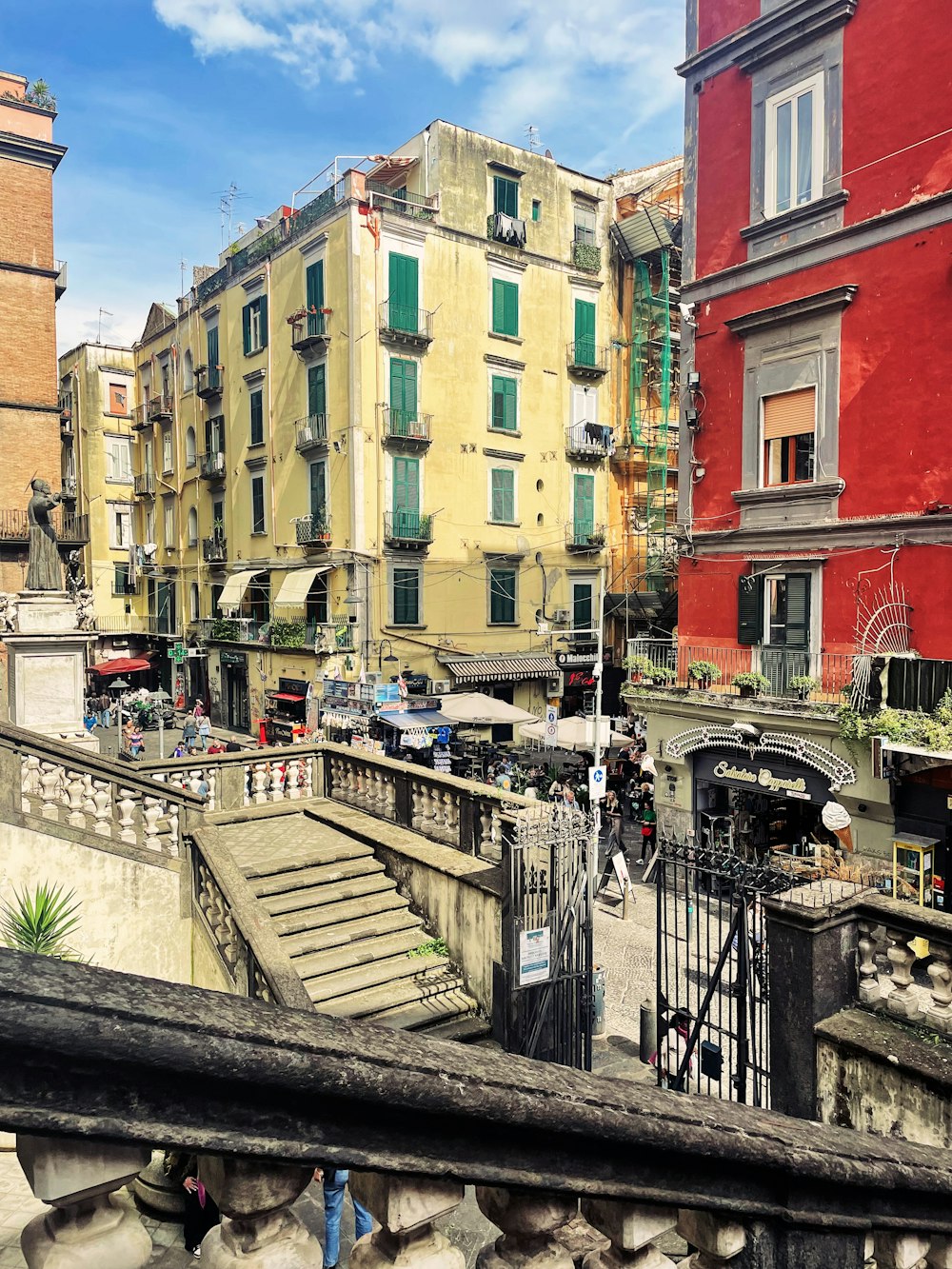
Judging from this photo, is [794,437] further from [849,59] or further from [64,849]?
[64,849]

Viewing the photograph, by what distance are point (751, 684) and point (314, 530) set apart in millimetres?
18643

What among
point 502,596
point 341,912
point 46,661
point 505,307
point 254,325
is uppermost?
point 505,307

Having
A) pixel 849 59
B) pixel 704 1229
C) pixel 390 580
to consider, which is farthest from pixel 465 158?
pixel 704 1229

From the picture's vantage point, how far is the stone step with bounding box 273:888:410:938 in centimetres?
948

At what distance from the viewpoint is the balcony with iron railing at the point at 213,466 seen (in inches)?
1506

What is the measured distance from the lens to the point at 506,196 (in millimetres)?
33375

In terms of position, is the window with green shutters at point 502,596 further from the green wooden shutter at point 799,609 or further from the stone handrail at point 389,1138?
the stone handrail at point 389,1138

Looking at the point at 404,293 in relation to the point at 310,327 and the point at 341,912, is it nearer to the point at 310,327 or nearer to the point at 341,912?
the point at 310,327

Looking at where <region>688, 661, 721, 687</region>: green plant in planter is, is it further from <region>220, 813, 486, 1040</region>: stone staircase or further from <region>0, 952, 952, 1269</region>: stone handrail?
<region>0, 952, 952, 1269</region>: stone handrail

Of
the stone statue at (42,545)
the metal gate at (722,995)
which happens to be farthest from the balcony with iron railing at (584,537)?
the metal gate at (722,995)

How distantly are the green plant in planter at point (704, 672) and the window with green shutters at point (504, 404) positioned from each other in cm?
1756

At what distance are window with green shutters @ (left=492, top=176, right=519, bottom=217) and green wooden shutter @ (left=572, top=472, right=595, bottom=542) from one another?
10.5m

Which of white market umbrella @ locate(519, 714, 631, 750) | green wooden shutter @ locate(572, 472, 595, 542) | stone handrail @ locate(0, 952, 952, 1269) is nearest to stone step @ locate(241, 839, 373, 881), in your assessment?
stone handrail @ locate(0, 952, 952, 1269)

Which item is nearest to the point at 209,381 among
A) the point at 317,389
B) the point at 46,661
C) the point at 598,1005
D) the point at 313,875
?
the point at 317,389
